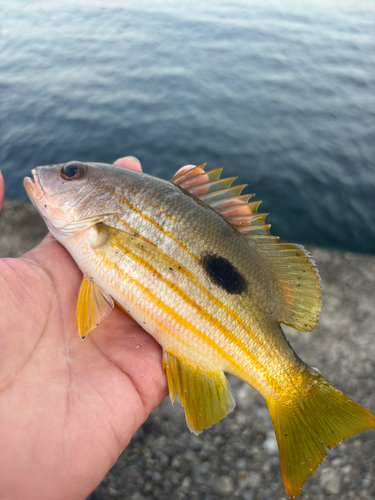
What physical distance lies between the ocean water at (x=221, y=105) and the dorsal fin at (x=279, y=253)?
4.23 metres

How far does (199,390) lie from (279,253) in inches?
50.5

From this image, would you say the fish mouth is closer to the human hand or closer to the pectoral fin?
the human hand

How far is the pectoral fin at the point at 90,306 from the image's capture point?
8.23ft

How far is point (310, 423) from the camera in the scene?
2283 millimetres

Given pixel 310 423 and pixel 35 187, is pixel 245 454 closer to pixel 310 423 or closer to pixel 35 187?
pixel 310 423

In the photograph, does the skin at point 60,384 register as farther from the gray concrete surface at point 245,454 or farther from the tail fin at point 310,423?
the gray concrete surface at point 245,454

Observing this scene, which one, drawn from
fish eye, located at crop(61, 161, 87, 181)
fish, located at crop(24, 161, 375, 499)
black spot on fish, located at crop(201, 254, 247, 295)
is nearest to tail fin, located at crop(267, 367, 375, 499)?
fish, located at crop(24, 161, 375, 499)

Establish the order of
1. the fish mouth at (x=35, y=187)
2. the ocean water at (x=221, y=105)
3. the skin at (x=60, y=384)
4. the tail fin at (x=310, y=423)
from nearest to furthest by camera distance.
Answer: the skin at (x=60, y=384) → the tail fin at (x=310, y=423) → the fish mouth at (x=35, y=187) → the ocean water at (x=221, y=105)

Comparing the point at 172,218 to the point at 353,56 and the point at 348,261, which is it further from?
the point at 353,56

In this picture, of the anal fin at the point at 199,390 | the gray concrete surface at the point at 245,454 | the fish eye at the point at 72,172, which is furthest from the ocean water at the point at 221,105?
the fish eye at the point at 72,172

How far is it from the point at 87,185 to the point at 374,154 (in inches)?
343

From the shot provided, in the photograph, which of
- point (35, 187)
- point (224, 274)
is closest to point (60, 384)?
point (224, 274)

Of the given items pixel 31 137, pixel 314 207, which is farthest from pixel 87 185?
pixel 31 137

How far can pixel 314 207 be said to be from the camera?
7.38m
